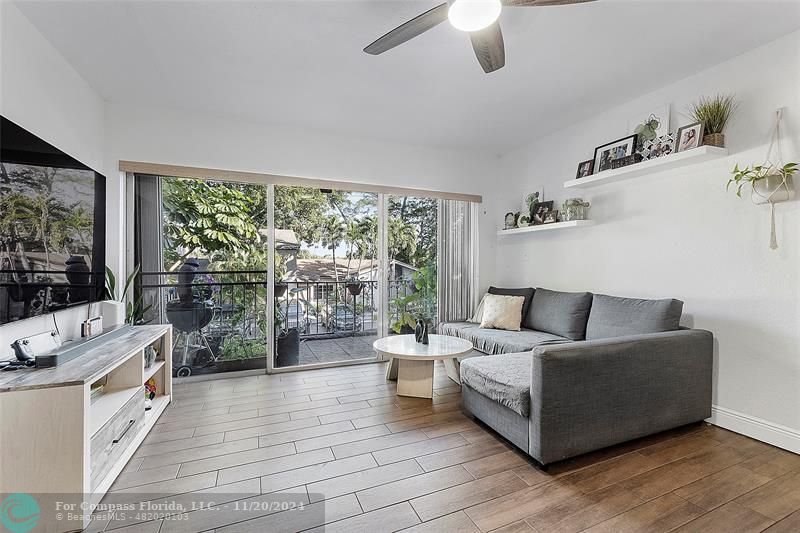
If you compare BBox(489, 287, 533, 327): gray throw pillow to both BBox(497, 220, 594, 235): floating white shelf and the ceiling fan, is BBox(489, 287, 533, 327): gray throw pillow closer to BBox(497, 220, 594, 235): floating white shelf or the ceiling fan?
BBox(497, 220, 594, 235): floating white shelf

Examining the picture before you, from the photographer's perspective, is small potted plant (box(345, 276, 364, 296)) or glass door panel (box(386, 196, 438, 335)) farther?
glass door panel (box(386, 196, 438, 335))

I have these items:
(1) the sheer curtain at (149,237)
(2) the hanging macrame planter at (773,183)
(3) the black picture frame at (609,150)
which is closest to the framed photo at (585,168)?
(3) the black picture frame at (609,150)

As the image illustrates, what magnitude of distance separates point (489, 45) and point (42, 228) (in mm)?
2562

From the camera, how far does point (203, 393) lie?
3.14 meters

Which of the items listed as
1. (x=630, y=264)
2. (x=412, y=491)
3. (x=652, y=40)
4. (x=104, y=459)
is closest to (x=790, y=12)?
(x=652, y=40)

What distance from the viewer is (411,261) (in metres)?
4.40

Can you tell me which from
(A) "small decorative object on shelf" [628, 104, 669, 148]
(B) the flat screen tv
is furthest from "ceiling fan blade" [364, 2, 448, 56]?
(A) "small decorative object on shelf" [628, 104, 669, 148]

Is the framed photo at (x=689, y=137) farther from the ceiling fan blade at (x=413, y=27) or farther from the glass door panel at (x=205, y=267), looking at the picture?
the glass door panel at (x=205, y=267)

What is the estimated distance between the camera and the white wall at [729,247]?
2260 mm

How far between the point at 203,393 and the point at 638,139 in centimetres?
426

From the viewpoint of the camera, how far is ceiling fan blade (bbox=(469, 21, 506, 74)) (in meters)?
1.79

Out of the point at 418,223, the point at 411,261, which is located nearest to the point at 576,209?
the point at 418,223

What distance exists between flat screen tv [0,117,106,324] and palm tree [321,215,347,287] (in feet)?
6.35

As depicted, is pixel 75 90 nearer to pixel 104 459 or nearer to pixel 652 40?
pixel 104 459
